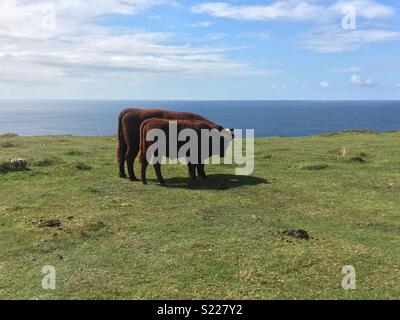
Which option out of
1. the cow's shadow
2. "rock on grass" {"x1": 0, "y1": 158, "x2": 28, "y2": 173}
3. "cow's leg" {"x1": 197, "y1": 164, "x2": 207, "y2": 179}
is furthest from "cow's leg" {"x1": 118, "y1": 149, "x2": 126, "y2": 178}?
"rock on grass" {"x1": 0, "y1": 158, "x2": 28, "y2": 173}

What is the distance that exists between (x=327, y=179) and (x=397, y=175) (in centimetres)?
361

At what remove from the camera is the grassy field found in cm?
960

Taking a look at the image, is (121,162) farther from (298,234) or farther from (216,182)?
(298,234)

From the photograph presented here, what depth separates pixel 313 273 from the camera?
1023cm

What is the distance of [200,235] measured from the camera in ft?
41.8

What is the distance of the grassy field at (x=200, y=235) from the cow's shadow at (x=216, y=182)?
1.9 inches

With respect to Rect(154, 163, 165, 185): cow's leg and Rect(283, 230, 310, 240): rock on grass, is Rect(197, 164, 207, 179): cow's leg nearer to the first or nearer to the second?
Rect(154, 163, 165, 185): cow's leg

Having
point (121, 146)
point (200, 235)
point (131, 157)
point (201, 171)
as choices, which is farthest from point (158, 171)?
point (200, 235)

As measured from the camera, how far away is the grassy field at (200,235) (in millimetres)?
9602

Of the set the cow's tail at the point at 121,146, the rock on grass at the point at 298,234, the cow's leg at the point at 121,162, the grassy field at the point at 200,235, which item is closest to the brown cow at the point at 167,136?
the grassy field at the point at 200,235

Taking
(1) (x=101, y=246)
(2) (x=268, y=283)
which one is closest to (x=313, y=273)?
(2) (x=268, y=283)

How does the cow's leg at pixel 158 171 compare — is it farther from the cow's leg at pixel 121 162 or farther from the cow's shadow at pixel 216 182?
the cow's leg at pixel 121 162
